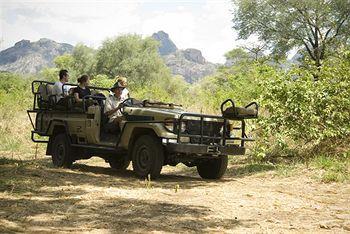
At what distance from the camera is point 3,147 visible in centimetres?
1574

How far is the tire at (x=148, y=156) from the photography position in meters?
8.65

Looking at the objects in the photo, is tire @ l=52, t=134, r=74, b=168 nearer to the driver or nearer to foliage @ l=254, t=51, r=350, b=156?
the driver

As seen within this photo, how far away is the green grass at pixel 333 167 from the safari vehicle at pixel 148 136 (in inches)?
64.2

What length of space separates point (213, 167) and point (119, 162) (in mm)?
2474

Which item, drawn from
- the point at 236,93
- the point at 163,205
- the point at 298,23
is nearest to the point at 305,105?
the point at 236,93

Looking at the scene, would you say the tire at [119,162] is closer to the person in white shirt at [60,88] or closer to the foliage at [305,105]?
the person in white shirt at [60,88]

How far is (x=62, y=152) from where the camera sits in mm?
10945

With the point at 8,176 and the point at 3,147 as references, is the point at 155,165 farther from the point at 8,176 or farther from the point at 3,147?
the point at 3,147

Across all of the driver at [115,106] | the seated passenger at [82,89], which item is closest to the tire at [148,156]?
the driver at [115,106]

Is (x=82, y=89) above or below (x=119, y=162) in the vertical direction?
above

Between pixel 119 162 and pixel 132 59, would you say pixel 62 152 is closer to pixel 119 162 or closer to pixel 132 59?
pixel 119 162

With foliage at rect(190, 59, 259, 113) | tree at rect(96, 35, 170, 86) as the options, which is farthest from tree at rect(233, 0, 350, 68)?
tree at rect(96, 35, 170, 86)

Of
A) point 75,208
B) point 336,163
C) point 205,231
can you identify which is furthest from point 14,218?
point 336,163

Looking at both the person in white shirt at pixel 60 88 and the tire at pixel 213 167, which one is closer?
the tire at pixel 213 167
